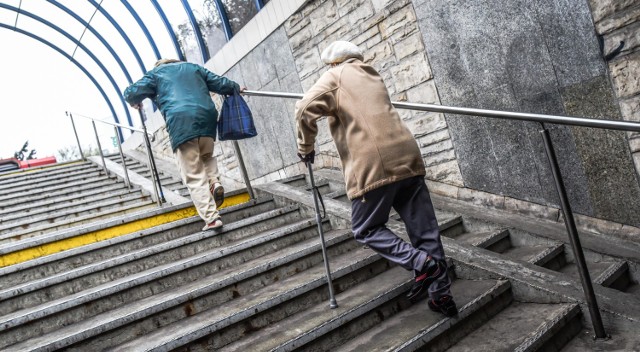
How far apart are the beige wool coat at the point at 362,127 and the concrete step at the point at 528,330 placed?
0.92 metres

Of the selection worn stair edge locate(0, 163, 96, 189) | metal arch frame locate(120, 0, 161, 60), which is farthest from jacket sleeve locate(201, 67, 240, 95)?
metal arch frame locate(120, 0, 161, 60)

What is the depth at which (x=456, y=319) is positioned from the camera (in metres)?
2.93

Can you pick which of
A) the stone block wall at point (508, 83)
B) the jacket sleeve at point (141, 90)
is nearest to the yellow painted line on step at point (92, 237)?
the jacket sleeve at point (141, 90)

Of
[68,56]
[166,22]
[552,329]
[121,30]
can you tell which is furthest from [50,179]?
[68,56]

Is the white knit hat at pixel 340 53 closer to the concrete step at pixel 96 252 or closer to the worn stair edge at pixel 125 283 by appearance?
the worn stair edge at pixel 125 283

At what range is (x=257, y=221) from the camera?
15.1 ft

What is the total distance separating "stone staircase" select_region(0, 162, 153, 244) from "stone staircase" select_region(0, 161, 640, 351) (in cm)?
212

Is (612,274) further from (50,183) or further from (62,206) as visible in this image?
(50,183)

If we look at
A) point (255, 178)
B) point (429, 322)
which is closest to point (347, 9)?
point (255, 178)

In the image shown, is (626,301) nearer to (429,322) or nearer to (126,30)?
(429,322)

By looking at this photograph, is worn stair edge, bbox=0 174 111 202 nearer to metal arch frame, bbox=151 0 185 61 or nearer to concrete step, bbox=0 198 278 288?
metal arch frame, bbox=151 0 185 61

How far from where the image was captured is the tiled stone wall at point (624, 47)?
3.47 metres

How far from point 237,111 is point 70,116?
4.15m

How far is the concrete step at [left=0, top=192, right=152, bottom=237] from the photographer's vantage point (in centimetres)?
616
